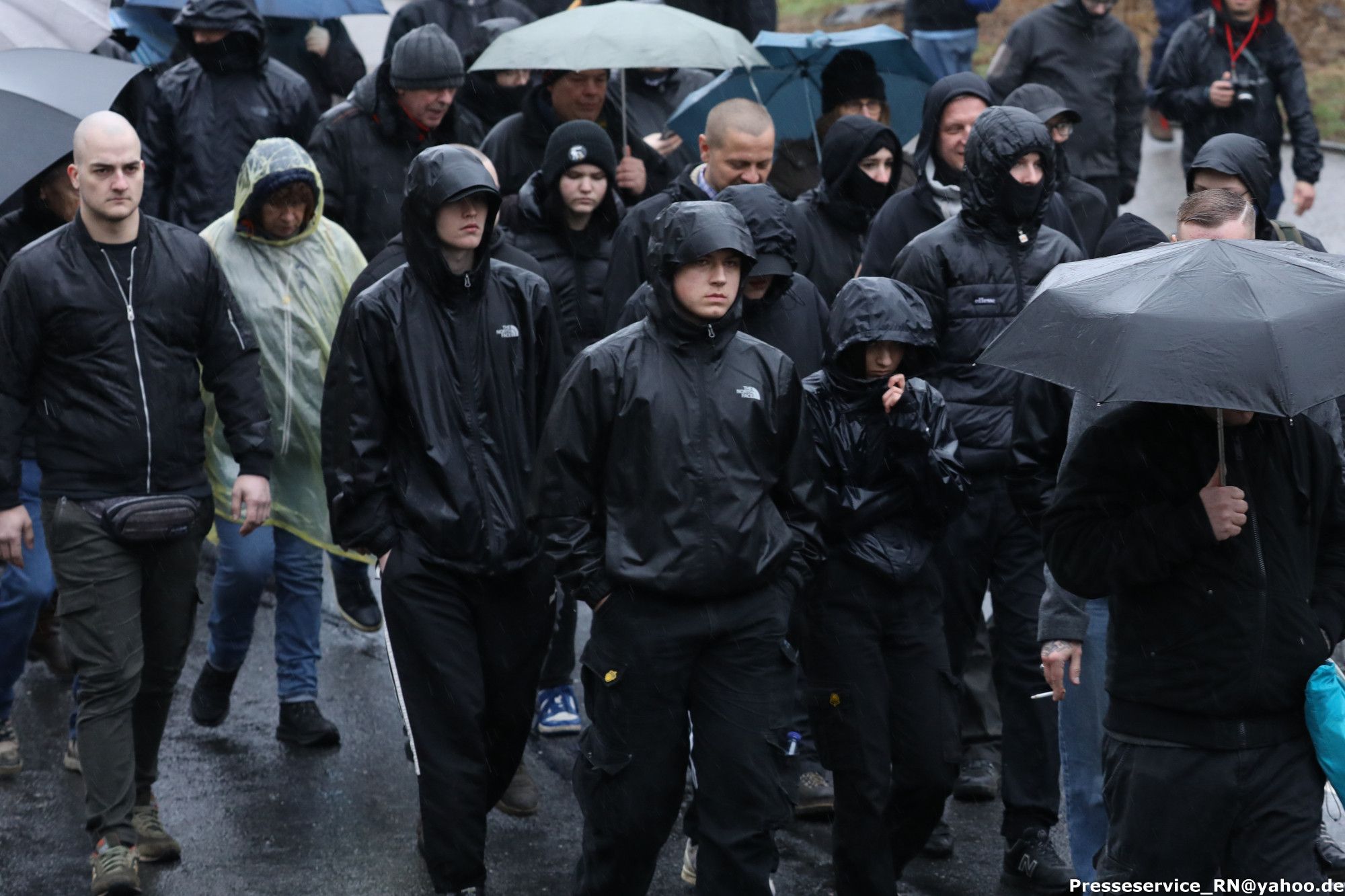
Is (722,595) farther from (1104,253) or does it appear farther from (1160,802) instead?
(1104,253)

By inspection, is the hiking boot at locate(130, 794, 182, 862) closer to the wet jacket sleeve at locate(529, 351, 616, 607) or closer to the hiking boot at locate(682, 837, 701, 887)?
the hiking boot at locate(682, 837, 701, 887)

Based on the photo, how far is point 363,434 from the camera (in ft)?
19.0

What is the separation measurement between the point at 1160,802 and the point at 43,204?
483 cm

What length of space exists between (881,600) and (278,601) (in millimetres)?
2814

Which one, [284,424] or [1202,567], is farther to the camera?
[284,424]

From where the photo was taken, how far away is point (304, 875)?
615 centimetres

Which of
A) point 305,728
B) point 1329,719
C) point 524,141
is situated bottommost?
point 305,728

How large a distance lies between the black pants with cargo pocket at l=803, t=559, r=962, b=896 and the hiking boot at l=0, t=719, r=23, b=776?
320cm

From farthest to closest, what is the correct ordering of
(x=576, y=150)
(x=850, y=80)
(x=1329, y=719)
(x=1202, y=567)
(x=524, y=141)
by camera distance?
(x=850, y=80), (x=524, y=141), (x=576, y=150), (x=1202, y=567), (x=1329, y=719)

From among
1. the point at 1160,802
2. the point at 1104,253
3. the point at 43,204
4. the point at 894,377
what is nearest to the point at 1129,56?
the point at 1104,253

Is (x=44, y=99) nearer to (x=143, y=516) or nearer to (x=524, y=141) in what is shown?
(x=143, y=516)

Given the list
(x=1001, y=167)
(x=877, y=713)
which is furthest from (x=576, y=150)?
(x=877, y=713)

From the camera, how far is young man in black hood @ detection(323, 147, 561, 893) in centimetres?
578

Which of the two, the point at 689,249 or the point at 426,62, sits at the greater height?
the point at 426,62
